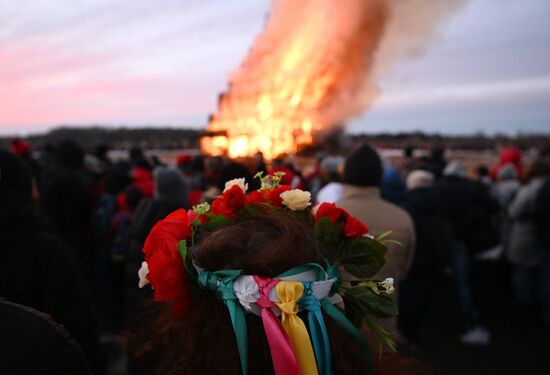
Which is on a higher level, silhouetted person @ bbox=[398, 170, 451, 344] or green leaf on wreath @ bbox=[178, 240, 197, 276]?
green leaf on wreath @ bbox=[178, 240, 197, 276]

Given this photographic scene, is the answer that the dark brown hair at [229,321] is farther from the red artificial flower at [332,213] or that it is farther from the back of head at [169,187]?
the back of head at [169,187]

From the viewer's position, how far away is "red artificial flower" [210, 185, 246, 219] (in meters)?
1.56

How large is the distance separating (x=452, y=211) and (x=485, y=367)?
5.59ft

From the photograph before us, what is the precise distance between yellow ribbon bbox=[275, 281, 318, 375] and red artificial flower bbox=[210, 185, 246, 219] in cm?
35

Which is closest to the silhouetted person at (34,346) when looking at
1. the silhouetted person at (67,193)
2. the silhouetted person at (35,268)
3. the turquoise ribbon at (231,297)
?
the turquoise ribbon at (231,297)

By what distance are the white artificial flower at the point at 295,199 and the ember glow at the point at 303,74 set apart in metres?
12.2

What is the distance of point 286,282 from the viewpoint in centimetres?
130

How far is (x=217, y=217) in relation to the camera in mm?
1573

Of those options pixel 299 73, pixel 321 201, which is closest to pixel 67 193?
pixel 321 201

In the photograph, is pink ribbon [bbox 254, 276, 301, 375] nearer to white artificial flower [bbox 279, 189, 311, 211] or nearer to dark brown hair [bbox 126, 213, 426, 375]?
dark brown hair [bbox 126, 213, 426, 375]

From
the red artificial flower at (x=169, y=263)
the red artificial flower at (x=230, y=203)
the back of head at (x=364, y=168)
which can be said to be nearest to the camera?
the red artificial flower at (x=169, y=263)

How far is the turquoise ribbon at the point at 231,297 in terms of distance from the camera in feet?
4.09

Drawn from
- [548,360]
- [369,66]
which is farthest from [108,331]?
[369,66]

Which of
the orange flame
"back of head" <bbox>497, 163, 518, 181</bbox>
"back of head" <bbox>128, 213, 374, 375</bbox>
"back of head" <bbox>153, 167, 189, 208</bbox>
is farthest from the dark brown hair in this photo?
the orange flame
